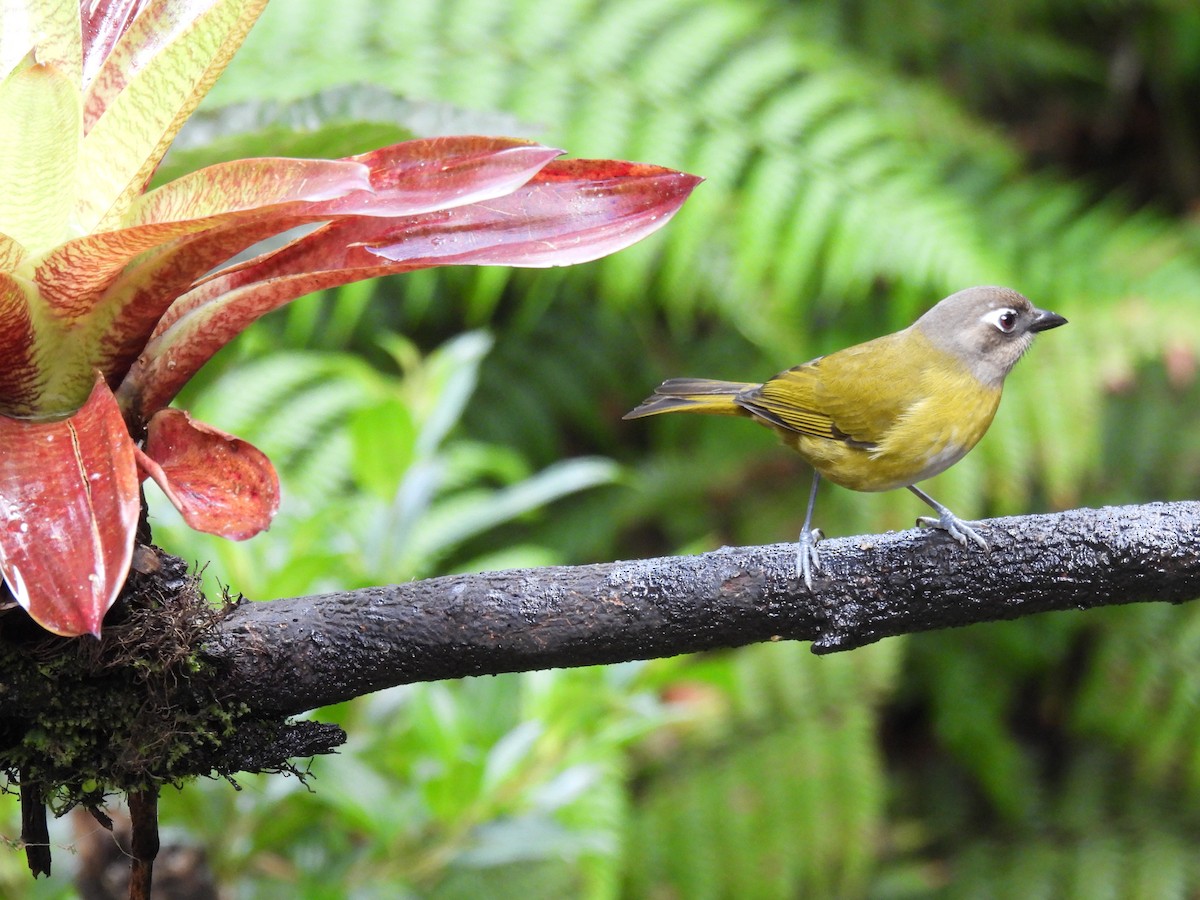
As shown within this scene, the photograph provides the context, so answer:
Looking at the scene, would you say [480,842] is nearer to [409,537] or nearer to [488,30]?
[409,537]

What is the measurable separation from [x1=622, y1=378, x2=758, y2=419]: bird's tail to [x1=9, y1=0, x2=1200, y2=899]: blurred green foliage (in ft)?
2.62

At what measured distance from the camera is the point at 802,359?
10.1ft

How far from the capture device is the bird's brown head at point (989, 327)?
154 centimetres

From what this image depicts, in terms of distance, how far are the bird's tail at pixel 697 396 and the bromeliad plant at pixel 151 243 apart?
0.66 m

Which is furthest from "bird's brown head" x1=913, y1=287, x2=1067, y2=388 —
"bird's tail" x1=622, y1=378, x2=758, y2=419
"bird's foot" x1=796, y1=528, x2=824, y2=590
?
"bird's foot" x1=796, y1=528, x2=824, y2=590

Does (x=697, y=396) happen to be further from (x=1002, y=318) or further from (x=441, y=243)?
(x=441, y=243)

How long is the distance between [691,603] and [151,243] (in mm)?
441

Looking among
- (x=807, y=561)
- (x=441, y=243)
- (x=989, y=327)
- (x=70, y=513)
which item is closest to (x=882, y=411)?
(x=989, y=327)

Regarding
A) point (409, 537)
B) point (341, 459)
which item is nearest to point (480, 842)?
point (409, 537)

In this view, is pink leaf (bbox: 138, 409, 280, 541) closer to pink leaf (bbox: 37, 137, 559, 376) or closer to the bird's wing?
pink leaf (bbox: 37, 137, 559, 376)

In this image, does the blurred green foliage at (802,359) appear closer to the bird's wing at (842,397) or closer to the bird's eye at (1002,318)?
the bird's wing at (842,397)

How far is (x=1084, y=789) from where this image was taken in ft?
12.0

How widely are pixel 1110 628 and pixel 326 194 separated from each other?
128 inches

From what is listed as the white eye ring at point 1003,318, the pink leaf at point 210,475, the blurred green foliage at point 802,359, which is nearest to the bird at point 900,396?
the white eye ring at point 1003,318
